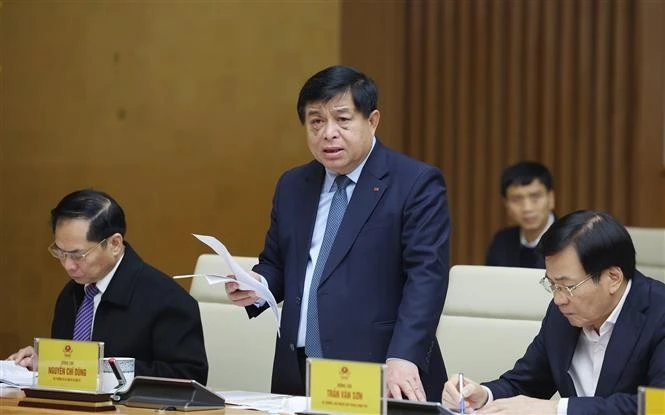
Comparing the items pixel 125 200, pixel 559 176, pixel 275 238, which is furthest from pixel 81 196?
pixel 559 176

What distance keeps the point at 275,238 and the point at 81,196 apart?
0.64 meters

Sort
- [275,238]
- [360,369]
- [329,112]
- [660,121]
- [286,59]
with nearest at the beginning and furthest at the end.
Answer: [360,369] → [329,112] → [275,238] → [660,121] → [286,59]

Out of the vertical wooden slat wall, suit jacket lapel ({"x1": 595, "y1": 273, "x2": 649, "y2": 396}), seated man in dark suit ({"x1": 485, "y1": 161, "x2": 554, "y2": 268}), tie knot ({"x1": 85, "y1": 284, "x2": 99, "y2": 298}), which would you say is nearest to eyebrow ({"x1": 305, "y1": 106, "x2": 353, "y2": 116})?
suit jacket lapel ({"x1": 595, "y1": 273, "x2": 649, "y2": 396})

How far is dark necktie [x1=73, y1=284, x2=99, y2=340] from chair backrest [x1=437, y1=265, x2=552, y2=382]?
1.11 meters

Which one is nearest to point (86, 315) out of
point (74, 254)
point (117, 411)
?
point (74, 254)

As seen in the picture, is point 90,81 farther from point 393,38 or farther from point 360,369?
point 360,369

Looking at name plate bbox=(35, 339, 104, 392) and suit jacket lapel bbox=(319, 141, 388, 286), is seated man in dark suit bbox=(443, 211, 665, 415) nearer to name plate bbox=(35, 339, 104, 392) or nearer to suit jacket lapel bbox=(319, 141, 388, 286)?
suit jacket lapel bbox=(319, 141, 388, 286)

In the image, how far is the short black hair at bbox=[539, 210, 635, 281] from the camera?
280 cm

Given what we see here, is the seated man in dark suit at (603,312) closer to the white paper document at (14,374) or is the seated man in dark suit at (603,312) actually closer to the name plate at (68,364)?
the name plate at (68,364)

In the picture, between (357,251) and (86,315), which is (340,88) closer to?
(357,251)

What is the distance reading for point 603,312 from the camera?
9.34ft

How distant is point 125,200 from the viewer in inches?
240

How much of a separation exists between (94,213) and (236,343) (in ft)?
2.73

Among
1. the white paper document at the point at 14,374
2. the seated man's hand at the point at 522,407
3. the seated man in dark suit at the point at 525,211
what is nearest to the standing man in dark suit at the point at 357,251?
the seated man's hand at the point at 522,407
